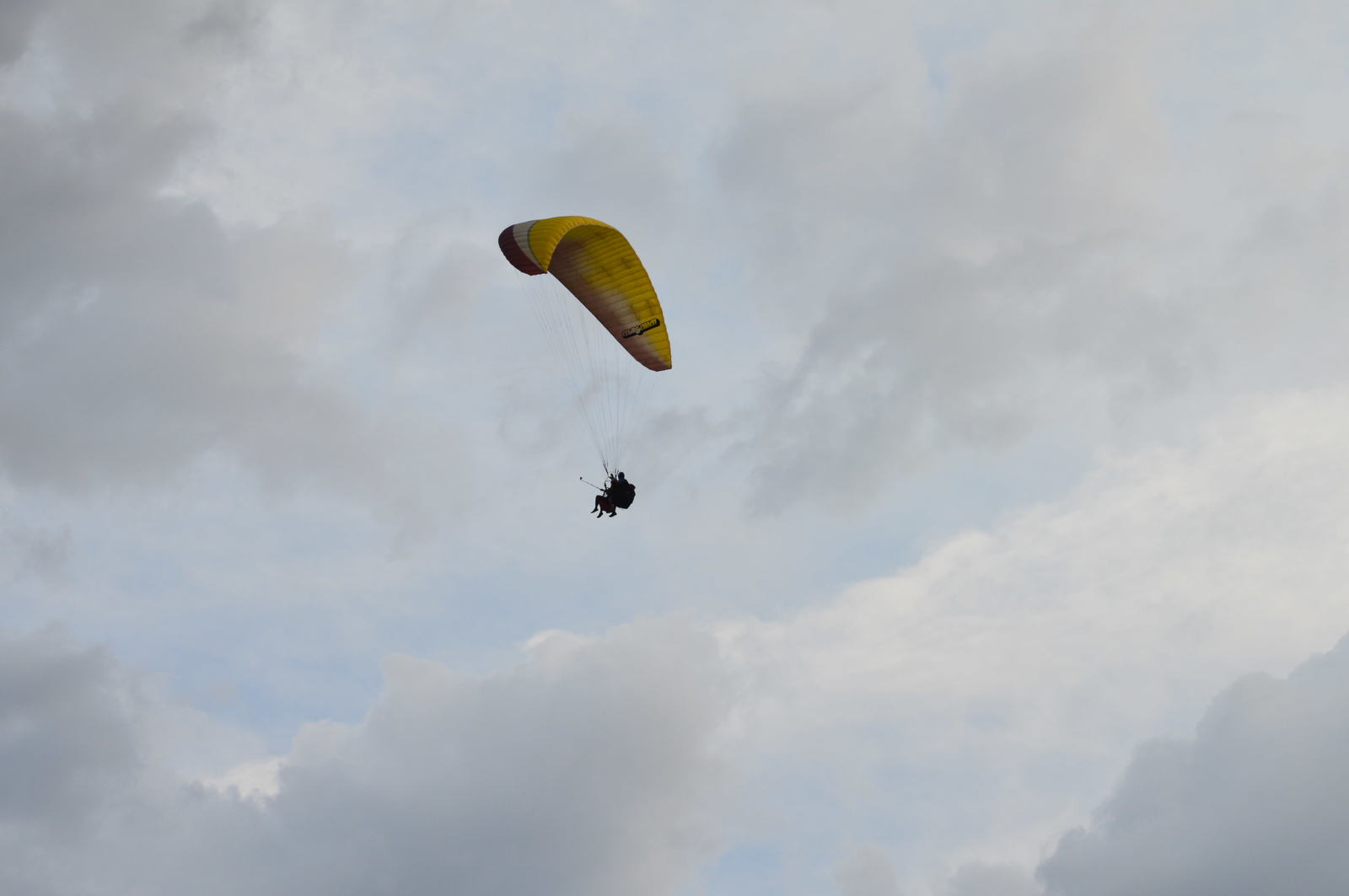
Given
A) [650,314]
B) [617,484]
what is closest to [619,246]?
[650,314]

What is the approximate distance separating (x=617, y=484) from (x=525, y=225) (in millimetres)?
12765

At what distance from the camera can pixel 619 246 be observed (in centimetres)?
7981

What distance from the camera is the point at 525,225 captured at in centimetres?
7819

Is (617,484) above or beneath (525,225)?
beneath

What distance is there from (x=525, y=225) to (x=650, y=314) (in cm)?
740

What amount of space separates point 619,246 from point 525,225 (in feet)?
15.4

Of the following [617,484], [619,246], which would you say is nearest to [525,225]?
[619,246]

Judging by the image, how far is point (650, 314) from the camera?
80688 mm

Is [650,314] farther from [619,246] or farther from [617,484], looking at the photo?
[617,484]

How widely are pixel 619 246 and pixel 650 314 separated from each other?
358 centimetres

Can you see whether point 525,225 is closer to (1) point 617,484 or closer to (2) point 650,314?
(2) point 650,314

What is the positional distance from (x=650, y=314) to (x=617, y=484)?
876 centimetres

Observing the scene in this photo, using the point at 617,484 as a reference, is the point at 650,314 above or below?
above
